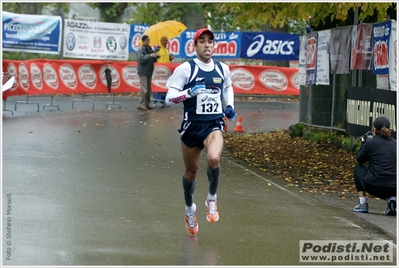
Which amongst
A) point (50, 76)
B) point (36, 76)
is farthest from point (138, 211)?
point (50, 76)

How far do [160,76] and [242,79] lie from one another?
292 cm

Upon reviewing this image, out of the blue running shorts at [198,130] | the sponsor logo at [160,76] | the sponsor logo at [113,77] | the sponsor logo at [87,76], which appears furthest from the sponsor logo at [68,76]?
the blue running shorts at [198,130]

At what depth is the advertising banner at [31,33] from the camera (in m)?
24.4

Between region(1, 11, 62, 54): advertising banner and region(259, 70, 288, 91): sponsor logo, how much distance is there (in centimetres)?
684

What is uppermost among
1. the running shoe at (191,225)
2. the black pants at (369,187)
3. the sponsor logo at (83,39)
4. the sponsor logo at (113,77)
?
the sponsor logo at (83,39)

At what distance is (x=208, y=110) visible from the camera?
810cm

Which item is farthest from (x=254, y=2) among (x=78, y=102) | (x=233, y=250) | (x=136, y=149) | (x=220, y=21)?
(x=220, y=21)

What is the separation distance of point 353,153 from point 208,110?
740cm

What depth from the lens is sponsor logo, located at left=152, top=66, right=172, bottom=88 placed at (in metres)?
26.6

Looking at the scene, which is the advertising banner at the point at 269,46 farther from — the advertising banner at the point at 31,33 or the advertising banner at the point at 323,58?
the advertising banner at the point at 323,58

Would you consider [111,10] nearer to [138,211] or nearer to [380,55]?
[380,55]

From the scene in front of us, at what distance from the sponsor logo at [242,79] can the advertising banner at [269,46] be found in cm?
169

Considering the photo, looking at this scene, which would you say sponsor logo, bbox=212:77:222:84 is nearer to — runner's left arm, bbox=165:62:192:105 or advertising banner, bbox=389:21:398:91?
runner's left arm, bbox=165:62:192:105

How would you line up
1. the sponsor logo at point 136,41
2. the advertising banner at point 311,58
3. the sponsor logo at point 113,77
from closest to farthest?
the advertising banner at point 311,58 → the sponsor logo at point 113,77 → the sponsor logo at point 136,41
